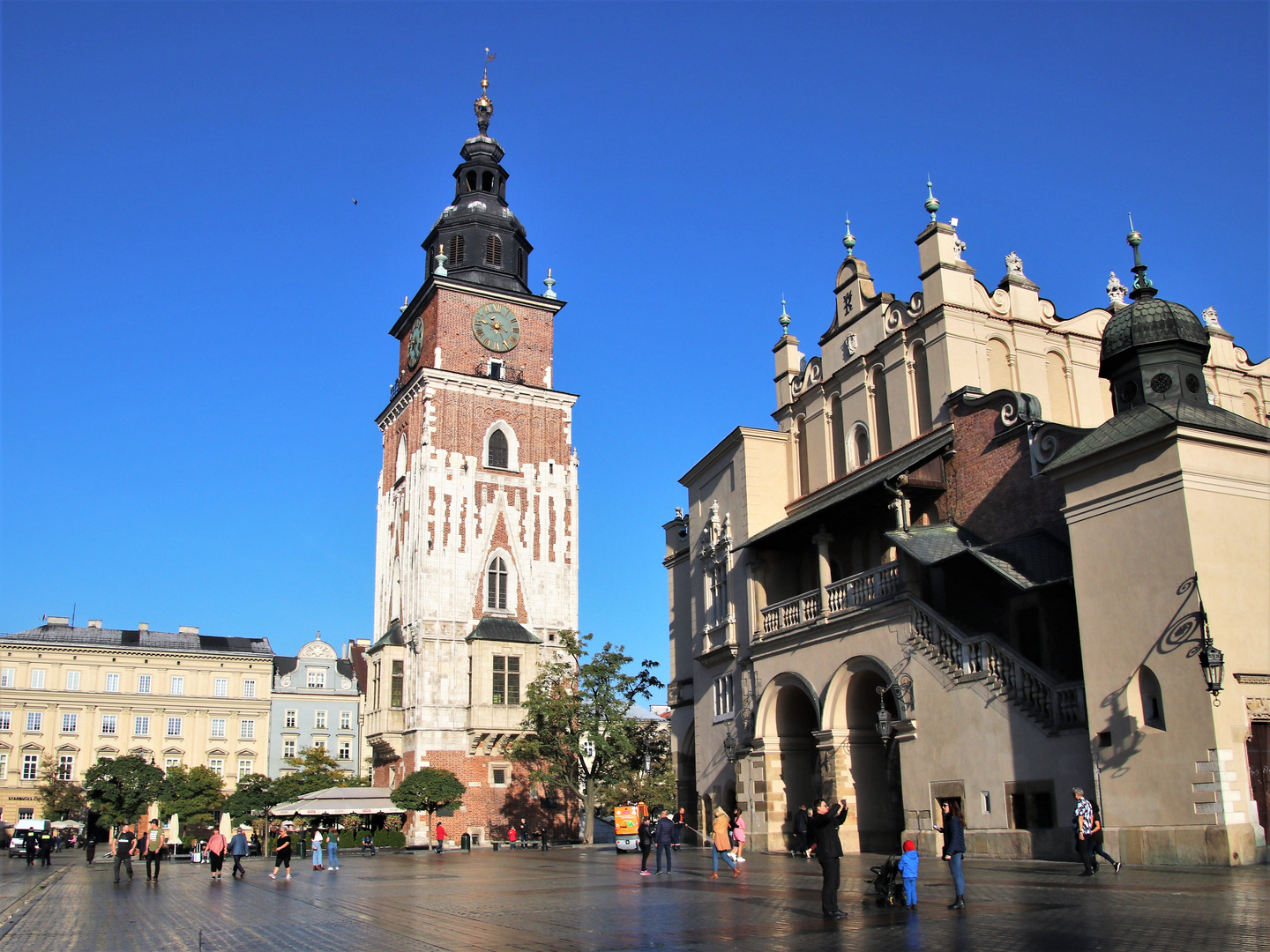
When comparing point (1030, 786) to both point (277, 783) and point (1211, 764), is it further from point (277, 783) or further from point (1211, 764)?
point (277, 783)

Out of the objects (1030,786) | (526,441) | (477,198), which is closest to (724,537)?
(1030,786)

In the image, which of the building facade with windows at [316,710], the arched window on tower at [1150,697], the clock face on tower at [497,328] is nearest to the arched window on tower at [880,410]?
the arched window on tower at [1150,697]

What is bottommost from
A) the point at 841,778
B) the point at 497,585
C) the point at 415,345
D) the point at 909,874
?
the point at 909,874

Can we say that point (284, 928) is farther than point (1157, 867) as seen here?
No

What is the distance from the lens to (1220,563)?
1850cm

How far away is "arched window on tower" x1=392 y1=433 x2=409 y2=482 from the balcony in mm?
33953

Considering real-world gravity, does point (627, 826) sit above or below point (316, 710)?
below

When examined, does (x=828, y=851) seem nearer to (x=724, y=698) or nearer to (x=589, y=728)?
(x=724, y=698)

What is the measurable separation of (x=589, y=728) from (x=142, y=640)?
4798 cm

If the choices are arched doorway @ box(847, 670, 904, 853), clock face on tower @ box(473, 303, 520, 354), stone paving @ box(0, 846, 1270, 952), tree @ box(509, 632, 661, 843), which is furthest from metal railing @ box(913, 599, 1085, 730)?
clock face on tower @ box(473, 303, 520, 354)

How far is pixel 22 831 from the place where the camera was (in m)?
61.2

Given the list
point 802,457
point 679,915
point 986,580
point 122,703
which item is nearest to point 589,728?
point 802,457

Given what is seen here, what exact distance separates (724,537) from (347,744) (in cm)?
5372

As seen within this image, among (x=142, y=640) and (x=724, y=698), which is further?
(x=142, y=640)
